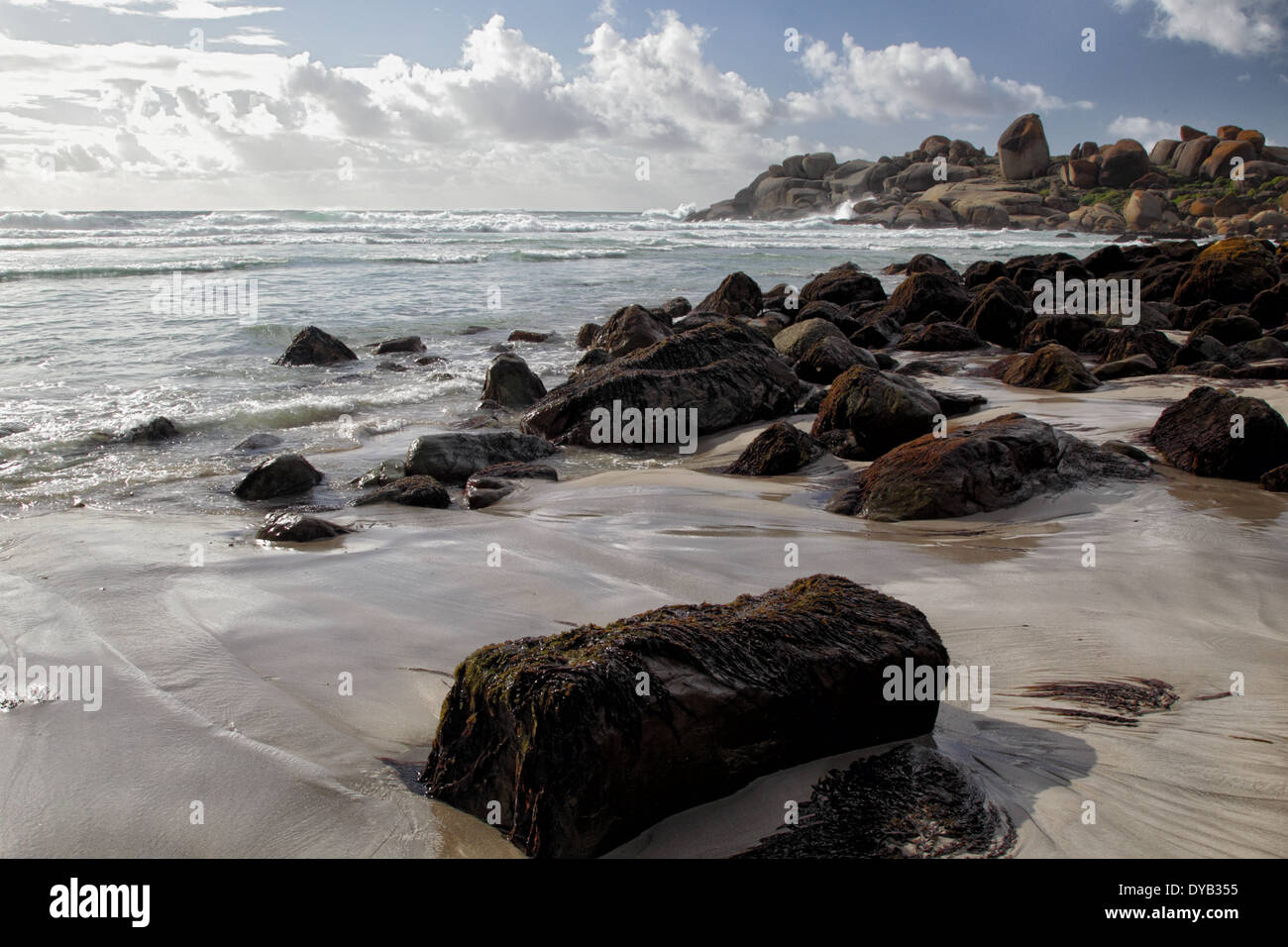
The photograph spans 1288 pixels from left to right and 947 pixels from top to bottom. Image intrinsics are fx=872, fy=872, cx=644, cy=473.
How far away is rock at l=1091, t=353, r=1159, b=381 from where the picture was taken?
31.6 feet

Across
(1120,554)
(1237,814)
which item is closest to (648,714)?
(1237,814)

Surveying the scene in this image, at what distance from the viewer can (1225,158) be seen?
57.6 m

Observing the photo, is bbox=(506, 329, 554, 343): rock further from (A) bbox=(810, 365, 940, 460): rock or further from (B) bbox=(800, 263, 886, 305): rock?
(A) bbox=(810, 365, 940, 460): rock

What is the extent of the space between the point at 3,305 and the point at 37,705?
1725 centimetres

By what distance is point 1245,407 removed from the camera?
19.6 ft

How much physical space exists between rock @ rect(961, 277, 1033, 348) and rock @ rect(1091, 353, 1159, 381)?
319 centimetres

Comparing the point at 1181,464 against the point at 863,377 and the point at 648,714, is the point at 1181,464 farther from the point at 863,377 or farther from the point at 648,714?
the point at 648,714

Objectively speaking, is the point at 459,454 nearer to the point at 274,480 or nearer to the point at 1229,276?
the point at 274,480

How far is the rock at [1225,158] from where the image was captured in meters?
57.2

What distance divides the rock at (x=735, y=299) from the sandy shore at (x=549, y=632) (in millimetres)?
9934

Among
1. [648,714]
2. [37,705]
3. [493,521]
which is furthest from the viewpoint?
[493,521]

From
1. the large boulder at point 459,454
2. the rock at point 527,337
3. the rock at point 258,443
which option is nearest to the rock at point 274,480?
the large boulder at point 459,454

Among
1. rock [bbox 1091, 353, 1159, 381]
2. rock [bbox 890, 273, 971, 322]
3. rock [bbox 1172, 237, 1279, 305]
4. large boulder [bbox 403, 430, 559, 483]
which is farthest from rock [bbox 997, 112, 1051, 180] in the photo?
large boulder [bbox 403, 430, 559, 483]

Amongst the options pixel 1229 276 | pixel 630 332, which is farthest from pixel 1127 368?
pixel 1229 276
